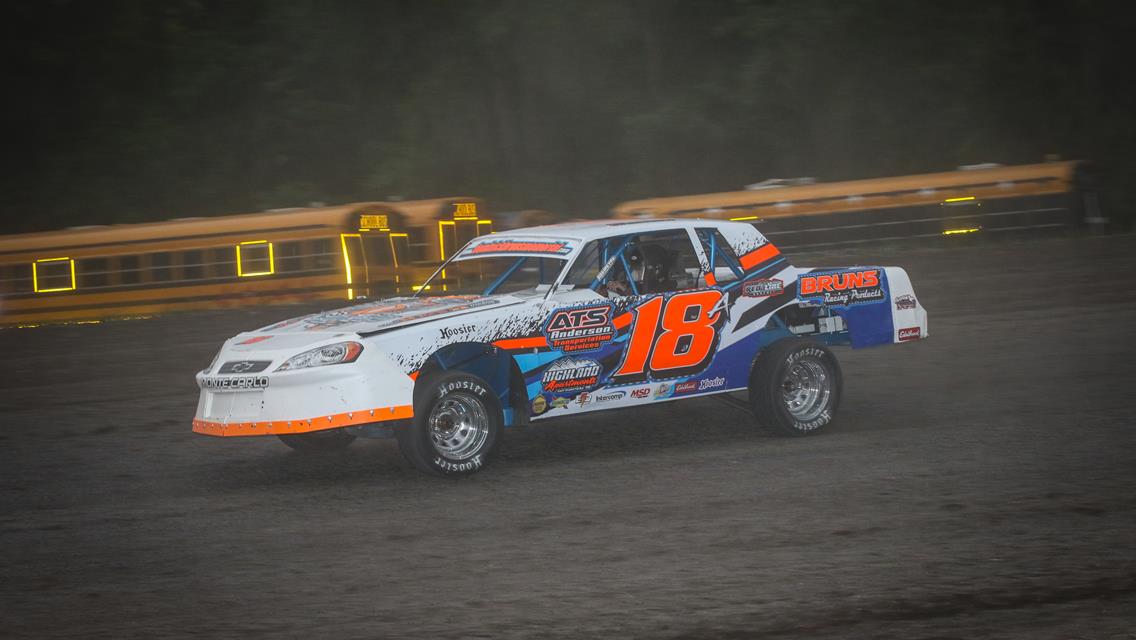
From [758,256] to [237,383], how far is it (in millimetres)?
3692

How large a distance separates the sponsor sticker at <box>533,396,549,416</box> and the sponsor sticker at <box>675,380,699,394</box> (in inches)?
38.5

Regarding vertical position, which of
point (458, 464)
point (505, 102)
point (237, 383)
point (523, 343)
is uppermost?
point (505, 102)

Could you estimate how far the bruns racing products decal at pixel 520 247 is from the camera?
31.6ft

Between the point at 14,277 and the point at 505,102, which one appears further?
the point at 505,102

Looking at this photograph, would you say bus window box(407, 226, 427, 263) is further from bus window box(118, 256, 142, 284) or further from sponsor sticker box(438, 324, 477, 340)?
sponsor sticker box(438, 324, 477, 340)

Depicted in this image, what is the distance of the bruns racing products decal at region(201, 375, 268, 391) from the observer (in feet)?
28.0

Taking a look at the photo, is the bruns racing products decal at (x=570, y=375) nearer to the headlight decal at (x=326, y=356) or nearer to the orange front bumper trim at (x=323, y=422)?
the orange front bumper trim at (x=323, y=422)

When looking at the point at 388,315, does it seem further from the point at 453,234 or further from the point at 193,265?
the point at 193,265

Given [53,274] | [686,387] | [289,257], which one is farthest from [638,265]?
[53,274]

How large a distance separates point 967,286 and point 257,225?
1276 cm

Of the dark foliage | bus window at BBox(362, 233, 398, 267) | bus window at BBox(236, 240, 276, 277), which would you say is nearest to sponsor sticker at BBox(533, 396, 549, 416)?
bus window at BBox(362, 233, 398, 267)

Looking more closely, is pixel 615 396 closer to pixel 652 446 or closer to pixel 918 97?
pixel 652 446

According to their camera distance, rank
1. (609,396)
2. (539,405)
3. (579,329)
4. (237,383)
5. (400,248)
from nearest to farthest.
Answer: (237,383), (539,405), (579,329), (609,396), (400,248)

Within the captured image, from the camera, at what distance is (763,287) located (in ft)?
Answer: 32.8
